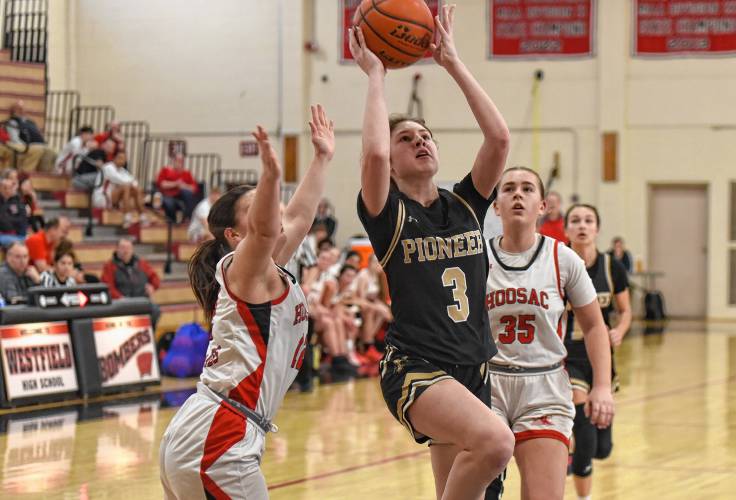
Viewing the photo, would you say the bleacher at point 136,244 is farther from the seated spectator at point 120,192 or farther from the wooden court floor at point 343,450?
the wooden court floor at point 343,450

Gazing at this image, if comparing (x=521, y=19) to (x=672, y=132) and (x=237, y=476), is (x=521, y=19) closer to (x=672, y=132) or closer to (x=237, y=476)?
(x=672, y=132)

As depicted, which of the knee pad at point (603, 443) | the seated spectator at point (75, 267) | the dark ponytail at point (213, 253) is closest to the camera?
the dark ponytail at point (213, 253)

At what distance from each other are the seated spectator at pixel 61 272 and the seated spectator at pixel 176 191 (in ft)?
21.4

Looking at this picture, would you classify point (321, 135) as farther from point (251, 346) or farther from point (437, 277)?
point (251, 346)

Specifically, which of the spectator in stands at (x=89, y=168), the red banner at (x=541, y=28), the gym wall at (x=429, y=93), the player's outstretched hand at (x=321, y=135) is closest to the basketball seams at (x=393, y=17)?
the player's outstretched hand at (x=321, y=135)

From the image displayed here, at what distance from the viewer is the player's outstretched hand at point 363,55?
14.1ft

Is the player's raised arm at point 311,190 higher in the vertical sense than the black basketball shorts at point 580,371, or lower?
higher

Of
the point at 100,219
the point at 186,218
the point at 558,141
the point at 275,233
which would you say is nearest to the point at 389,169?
the point at 275,233

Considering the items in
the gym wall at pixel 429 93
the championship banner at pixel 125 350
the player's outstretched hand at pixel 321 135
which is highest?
the gym wall at pixel 429 93

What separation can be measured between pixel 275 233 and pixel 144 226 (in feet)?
46.5

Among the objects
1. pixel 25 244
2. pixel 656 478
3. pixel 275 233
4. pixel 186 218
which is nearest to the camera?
pixel 275 233

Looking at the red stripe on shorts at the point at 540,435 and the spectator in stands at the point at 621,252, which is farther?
the spectator in stands at the point at 621,252

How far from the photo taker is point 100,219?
1703 centimetres

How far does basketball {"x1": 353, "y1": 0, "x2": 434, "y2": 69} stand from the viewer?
14.8 ft
